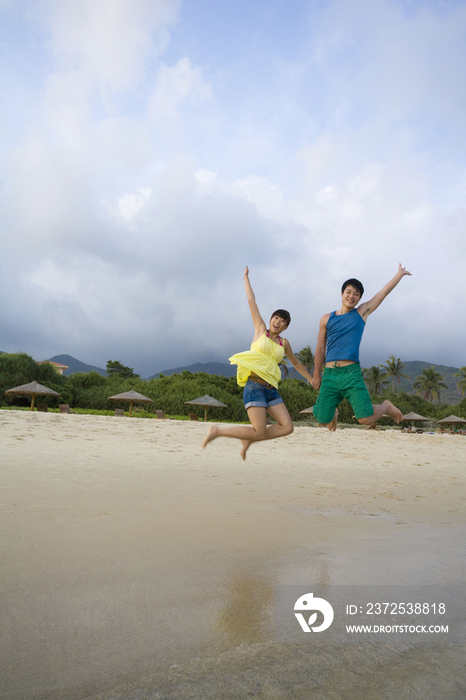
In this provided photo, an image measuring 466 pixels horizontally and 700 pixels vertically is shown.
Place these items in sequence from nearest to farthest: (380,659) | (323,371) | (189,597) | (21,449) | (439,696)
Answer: (439,696), (380,659), (189,597), (323,371), (21,449)

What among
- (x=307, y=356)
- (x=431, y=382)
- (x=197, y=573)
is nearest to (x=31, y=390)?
(x=197, y=573)

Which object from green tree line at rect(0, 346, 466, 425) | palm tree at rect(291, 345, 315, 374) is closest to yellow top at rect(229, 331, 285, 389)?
green tree line at rect(0, 346, 466, 425)

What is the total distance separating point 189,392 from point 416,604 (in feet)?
92.3

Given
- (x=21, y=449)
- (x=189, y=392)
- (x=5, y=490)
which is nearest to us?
(x=5, y=490)

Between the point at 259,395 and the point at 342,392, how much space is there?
0.81m

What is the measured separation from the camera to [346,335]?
417 centimetres

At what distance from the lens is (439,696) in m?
1.80

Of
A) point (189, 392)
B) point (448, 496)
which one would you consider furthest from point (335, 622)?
point (189, 392)

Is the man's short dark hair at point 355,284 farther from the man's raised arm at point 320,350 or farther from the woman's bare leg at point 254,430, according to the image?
the woman's bare leg at point 254,430

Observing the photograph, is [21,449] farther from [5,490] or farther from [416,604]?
[416,604]

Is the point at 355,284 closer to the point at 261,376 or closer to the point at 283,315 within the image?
the point at 283,315

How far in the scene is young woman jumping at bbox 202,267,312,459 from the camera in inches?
163

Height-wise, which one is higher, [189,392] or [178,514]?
[189,392]

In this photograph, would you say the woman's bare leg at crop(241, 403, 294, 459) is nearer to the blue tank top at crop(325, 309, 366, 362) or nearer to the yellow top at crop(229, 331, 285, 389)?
the yellow top at crop(229, 331, 285, 389)
